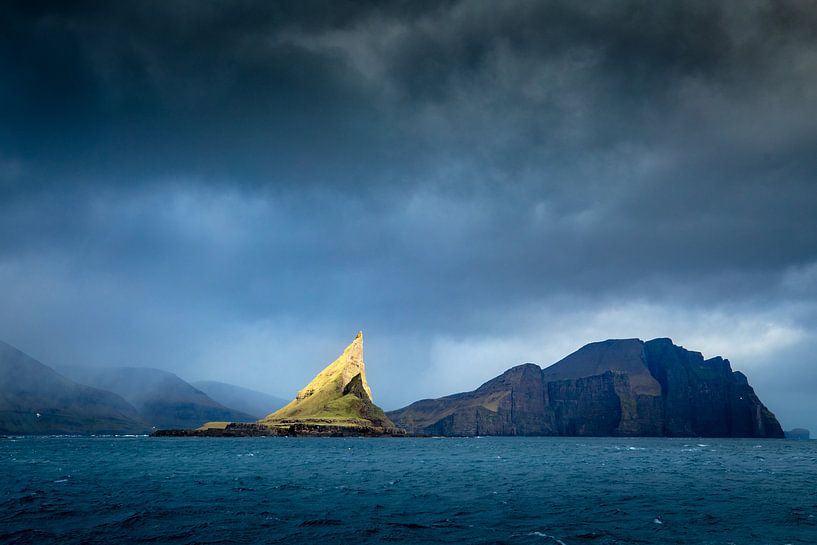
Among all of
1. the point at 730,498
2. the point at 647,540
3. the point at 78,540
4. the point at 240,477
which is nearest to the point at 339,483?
the point at 240,477

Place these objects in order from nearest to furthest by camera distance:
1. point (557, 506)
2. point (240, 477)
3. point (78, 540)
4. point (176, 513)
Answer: point (78, 540) < point (176, 513) < point (557, 506) < point (240, 477)

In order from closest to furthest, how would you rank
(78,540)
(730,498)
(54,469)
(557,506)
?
(78,540) → (557,506) → (730,498) → (54,469)

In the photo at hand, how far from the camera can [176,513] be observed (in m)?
38.8

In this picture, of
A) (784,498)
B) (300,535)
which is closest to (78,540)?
(300,535)

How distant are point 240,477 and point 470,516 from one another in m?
38.5

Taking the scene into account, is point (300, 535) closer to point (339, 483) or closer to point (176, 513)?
point (176, 513)

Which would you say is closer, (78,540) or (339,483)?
(78,540)

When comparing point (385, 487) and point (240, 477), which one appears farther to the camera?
point (240, 477)

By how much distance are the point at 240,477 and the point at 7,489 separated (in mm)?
24507

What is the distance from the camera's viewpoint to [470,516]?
3931cm

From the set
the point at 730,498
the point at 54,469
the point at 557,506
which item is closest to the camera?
the point at 557,506

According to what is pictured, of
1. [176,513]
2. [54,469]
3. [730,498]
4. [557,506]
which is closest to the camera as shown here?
[176,513]

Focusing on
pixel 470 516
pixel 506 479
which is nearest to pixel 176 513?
pixel 470 516

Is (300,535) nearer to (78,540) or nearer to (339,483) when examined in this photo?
(78,540)
